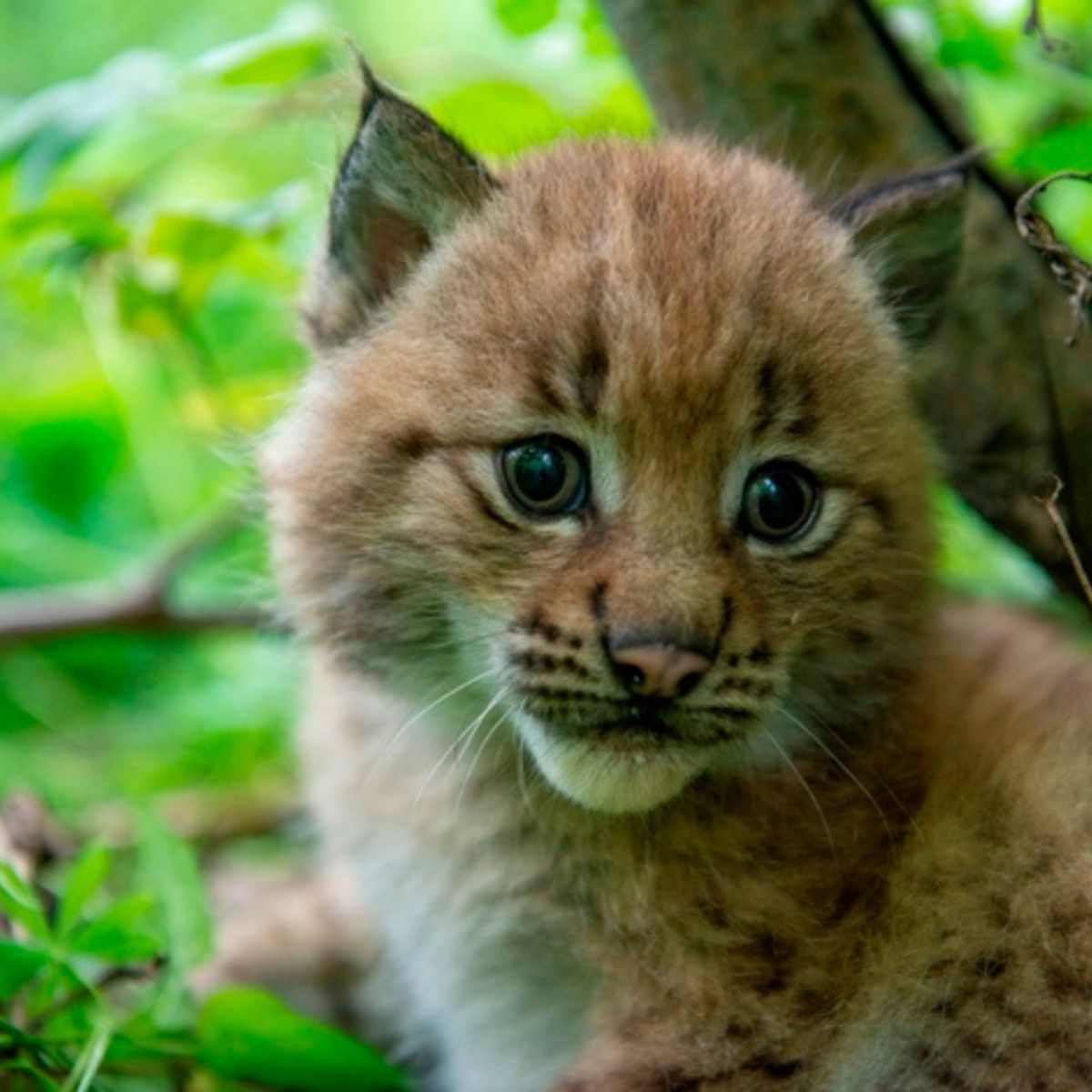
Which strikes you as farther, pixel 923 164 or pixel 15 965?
pixel 923 164

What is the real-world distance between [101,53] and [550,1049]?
4786mm

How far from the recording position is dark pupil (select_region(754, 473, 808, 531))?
2518 mm

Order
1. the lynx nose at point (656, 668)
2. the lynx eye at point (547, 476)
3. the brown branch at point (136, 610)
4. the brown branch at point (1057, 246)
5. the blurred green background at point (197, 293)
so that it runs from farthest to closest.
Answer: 1. the brown branch at point (136, 610)
2. the blurred green background at point (197, 293)
3. the lynx eye at point (547, 476)
4. the brown branch at point (1057, 246)
5. the lynx nose at point (656, 668)

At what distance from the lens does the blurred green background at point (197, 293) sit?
315 cm

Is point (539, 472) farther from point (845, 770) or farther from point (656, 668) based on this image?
point (845, 770)

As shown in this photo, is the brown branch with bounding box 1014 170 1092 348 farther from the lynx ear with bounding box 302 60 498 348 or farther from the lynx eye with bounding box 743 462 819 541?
the lynx ear with bounding box 302 60 498 348

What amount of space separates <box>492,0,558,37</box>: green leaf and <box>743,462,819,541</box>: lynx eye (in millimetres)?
971

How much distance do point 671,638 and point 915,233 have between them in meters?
0.99

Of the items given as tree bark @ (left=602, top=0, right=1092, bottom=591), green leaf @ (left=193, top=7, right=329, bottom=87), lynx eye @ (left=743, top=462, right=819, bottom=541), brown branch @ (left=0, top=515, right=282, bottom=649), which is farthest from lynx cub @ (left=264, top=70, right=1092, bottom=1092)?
brown branch @ (left=0, top=515, right=282, bottom=649)

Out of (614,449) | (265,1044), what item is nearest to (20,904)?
(265,1044)

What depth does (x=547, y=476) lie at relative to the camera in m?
2.46

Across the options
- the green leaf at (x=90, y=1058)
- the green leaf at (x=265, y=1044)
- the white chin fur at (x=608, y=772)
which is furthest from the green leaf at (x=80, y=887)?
the white chin fur at (x=608, y=772)

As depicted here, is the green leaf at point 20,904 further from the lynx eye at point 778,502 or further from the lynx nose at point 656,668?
the lynx eye at point 778,502

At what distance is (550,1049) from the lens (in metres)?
2.76
